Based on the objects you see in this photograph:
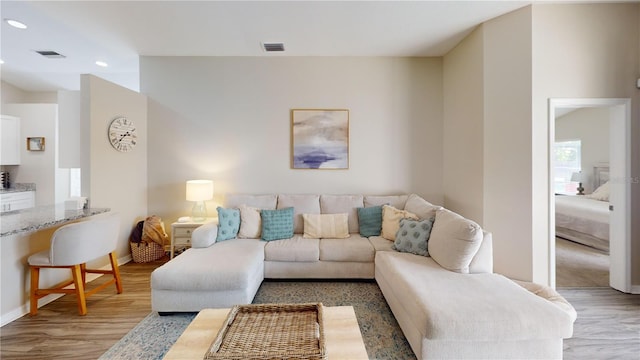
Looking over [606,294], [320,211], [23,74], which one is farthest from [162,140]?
[606,294]

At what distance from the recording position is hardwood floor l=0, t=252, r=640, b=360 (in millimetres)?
1983

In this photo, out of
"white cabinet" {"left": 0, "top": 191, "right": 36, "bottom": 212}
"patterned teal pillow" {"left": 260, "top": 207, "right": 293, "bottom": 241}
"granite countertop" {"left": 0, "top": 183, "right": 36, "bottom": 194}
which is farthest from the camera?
"granite countertop" {"left": 0, "top": 183, "right": 36, "bottom": 194}

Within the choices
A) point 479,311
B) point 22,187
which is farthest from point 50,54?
point 479,311

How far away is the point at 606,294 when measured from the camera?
2.82 meters

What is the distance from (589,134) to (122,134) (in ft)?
29.1

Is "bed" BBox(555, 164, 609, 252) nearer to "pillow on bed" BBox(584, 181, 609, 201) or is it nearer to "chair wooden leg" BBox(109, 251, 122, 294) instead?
"pillow on bed" BBox(584, 181, 609, 201)

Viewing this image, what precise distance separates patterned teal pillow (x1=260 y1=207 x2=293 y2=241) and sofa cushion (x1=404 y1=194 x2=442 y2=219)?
1.48m

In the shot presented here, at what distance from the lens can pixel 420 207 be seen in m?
3.23

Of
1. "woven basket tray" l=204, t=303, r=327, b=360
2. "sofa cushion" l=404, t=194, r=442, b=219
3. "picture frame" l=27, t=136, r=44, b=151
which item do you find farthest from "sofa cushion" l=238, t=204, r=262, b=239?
"picture frame" l=27, t=136, r=44, b=151

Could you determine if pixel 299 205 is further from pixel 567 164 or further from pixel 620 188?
pixel 567 164

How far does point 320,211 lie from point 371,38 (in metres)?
2.26

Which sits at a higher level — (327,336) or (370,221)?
(370,221)

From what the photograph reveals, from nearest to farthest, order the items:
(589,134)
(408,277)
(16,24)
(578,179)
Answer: (408,277) < (16,24) < (589,134) < (578,179)

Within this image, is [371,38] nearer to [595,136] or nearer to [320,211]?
[320,211]
